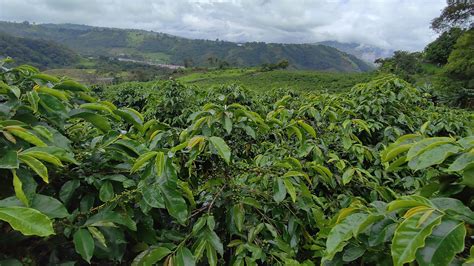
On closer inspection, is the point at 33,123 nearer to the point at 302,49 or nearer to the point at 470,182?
the point at 470,182

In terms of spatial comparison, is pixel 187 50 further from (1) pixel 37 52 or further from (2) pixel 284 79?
(2) pixel 284 79

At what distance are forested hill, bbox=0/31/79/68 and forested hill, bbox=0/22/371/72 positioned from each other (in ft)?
133

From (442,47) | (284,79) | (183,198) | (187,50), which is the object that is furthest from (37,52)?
(183,198)

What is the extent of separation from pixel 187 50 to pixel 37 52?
73578mm

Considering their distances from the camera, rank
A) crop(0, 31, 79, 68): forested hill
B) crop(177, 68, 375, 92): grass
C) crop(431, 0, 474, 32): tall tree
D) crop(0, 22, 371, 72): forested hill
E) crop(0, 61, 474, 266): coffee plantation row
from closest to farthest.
→ crop(0, 61, 474, 266): coffee plantation row < crop(431, 0, 474, 32): tall tree < crop(177, 68, 375, 92): grass < crop(0, 31, 79, 68): forested hill < crop(0, 22, 371, 72): forested hill

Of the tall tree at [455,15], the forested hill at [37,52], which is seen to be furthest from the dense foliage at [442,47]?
the forested hill at [37,52]

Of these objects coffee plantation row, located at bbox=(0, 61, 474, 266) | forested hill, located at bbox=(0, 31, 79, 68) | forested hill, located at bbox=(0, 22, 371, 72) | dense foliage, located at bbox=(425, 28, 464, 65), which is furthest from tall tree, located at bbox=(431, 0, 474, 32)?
forested hill, located at bbox=(0, 22, 371, 72)

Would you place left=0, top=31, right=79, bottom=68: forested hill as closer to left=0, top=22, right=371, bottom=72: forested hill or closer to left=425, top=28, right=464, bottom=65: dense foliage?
left=0, top=22, right=371, bottom=72: forested hill

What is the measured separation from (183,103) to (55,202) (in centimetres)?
407

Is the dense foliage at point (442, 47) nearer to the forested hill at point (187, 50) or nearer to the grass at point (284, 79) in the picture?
the grass at point (284, 79)

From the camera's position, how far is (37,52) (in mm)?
Answer: 92938

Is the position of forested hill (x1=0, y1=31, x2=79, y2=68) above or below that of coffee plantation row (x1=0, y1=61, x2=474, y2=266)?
below

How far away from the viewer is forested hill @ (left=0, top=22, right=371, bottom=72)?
146500 millimetres

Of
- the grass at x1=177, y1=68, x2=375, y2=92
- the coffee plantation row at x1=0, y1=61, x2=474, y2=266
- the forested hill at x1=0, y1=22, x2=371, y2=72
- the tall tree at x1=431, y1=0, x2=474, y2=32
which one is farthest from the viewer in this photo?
the forested hill at x1=0, y1=22, x2=371, y2=72
